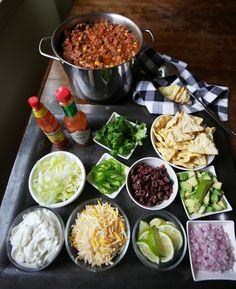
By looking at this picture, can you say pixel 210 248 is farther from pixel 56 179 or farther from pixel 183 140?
pixel 56 179

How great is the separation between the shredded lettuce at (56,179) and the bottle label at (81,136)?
0.26 feet

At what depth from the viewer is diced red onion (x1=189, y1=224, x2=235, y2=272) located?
0.79m

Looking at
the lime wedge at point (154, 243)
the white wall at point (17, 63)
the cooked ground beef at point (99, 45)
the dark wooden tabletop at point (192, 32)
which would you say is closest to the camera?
the lime wedge at point (154, 243)

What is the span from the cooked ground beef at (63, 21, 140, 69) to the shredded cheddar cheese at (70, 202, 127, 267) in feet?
1.72

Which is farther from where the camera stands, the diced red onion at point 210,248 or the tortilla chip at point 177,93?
the tortilla chip at point 177,93

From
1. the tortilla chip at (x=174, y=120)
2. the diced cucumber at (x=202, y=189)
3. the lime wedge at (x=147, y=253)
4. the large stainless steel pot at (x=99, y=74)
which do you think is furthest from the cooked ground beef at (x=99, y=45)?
the lime wedge at (x=147, y=253)

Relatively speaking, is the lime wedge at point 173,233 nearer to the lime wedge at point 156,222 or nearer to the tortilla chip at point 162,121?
the lime wedge at point 156,222

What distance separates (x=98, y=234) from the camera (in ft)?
2.77

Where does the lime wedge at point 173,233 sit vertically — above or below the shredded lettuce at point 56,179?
below

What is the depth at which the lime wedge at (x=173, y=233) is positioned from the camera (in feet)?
2.68

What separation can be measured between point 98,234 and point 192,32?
107 cm

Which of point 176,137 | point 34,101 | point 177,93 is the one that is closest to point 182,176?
point 176,137

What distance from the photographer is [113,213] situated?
87cm

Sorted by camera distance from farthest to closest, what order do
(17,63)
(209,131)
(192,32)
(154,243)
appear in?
(17,63) → (192,32) → (209,131) → (154,243)
